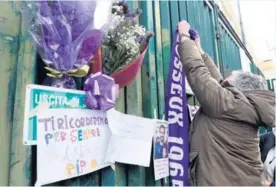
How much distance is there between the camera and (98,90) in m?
0.88

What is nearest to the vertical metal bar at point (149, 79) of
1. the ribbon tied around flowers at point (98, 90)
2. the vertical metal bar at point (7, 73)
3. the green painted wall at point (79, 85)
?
the green painted wall at point (79, 85)

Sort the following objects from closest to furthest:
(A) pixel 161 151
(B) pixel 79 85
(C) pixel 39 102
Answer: (C) pixel 39 102, (B) pixel 79 85, (A) pixel 161 151

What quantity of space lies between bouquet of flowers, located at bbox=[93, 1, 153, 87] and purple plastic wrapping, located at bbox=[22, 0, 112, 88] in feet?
0.35

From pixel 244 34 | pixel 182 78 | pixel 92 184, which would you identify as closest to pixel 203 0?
pixel 182 78

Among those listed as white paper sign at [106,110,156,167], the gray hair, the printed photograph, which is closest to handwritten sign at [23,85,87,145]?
white paper sign at [106,110,156,167]

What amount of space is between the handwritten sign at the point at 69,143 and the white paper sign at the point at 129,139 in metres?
0.03

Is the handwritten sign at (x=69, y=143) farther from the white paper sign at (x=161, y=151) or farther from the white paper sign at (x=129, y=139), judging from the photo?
the white paper sign at (x=161, y=151)

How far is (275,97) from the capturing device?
3.96ft

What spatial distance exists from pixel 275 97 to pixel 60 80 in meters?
0.90

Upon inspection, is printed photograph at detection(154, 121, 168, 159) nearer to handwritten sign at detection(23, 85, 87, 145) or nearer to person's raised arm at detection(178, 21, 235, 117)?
person's raised arm at detection(178, 21, 235, 117)

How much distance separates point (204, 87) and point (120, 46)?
1.29ft

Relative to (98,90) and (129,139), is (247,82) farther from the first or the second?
(98,90)

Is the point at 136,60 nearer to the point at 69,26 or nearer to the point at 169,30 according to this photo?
the point at 69,26

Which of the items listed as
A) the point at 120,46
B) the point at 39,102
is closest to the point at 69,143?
the point at 39,102
